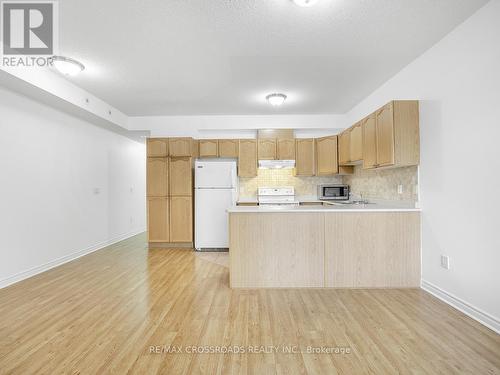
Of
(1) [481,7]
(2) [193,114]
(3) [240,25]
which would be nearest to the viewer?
(1) [481,7]

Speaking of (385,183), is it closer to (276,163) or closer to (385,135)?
(385,135)

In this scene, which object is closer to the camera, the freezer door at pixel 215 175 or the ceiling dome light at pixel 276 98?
the ceiling dome light at pixel 276 98

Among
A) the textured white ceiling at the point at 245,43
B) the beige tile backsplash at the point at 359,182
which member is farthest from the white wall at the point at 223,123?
the textured white ceiling at the point at 245,43

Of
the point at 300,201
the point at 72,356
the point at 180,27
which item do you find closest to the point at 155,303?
the point at 72,356

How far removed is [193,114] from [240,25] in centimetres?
309

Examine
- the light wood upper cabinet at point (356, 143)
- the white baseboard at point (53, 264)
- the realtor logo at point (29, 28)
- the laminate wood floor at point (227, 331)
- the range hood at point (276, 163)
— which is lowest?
the laminate wood floor at point (227, 331)

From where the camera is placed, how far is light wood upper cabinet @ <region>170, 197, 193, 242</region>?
5.04m

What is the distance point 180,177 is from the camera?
16.6 feet

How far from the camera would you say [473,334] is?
→ 6.54 ft

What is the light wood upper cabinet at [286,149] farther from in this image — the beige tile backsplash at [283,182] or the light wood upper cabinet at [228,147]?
the light wood upper cabinet at [228,147]

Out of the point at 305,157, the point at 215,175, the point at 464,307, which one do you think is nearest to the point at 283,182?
the point at 305,157

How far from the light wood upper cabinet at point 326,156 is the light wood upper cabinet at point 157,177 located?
2.99 meters

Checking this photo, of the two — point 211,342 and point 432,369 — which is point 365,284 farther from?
point 211,342

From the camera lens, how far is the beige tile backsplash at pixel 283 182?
18.2 ft
